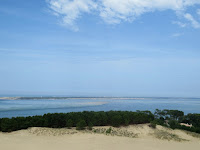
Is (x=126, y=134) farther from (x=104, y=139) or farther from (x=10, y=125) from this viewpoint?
(x=10, y=125)

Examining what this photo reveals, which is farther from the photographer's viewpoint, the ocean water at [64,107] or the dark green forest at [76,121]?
the ocean water at [64,107]

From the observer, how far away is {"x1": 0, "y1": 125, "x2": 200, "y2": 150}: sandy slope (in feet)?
33.4

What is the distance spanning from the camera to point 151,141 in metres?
12.3

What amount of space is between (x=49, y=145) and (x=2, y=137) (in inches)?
124

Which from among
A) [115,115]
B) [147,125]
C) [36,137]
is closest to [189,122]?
[147,125]

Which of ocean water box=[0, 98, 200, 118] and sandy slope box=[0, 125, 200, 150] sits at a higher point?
sandy slope box=[0, 125, 200, 150]

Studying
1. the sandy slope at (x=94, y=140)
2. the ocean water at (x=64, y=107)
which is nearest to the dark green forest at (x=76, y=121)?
the sandy slope at (x=94, y=140)

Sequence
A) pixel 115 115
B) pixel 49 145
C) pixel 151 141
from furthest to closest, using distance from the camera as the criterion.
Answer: pixel 115 115, pixel 151 141, pixel 49 145

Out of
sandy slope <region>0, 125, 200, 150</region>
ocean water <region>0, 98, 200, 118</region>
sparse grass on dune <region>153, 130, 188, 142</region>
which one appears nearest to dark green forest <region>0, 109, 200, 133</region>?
sandy slope <region>0, 125, 200, 150</region>

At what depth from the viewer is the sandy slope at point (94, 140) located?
10188 mm

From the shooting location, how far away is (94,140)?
448 inches

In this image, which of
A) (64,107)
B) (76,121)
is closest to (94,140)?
(76,121)

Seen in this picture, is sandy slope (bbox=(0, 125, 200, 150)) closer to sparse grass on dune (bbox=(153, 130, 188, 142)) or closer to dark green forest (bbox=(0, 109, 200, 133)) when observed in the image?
sparse grass on dune (bbox=(153, 130, 188, 142))

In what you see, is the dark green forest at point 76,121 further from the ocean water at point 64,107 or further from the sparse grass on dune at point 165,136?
the ocean water at point 64,107
